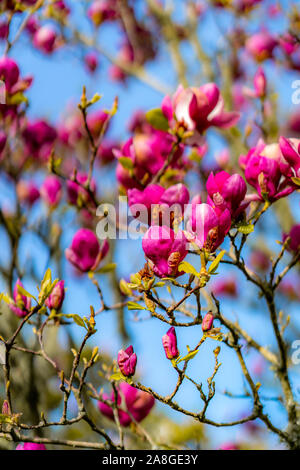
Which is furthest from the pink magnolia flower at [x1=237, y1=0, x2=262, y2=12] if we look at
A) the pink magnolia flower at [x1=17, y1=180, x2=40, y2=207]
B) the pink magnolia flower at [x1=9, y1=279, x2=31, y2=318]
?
the pink magnolia flower at [x1=9, y1=279, x2=31, y2=318]

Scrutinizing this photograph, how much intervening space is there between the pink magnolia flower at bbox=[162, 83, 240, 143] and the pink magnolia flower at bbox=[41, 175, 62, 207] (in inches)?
29.9

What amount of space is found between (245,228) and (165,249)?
18cm

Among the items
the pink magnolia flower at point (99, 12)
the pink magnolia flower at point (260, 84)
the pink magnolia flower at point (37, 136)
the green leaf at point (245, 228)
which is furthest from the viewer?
the pink magnolia flower at point (99, 12)

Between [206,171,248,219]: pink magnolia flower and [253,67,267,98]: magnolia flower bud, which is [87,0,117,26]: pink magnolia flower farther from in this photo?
[206,171,248,219]: pink magnolia flower

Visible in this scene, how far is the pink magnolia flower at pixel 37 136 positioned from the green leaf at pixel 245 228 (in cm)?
124

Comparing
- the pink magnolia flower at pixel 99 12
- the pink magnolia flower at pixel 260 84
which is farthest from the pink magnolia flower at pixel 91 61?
the pink magnolia flower at pixel 260 84

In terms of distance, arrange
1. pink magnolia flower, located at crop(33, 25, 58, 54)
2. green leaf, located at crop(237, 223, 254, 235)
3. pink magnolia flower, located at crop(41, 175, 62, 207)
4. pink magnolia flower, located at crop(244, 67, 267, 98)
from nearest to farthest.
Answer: green leaf, located at crop(237, 223, 254, 235), pink magnolia flower, located at crop(244, 67, 267, 98), pink magnolia flower, located at crop(41, 175, 62, 207), pink magnolia flower, located at crop(33, 25, 58, 54)

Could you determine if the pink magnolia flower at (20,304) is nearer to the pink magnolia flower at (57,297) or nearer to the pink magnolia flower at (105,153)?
the pink magnolia flower at (57,297)

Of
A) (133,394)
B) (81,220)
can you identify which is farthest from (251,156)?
(81,220)

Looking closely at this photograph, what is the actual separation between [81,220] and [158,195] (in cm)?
142

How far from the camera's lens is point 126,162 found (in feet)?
3.98

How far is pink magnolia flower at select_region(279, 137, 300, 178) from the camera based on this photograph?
0.94 meters

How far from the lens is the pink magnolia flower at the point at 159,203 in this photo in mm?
970

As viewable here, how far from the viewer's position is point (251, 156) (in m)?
1.05
